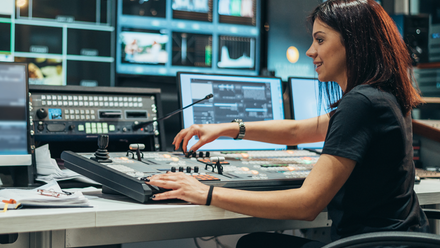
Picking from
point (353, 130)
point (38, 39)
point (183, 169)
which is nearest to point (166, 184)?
point (183, 169)

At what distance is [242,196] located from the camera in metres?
0.88

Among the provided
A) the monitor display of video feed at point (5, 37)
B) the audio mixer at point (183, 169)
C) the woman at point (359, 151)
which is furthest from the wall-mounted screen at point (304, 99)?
the monitor display of video feed at point (5, 37)

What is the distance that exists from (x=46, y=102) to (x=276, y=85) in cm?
98

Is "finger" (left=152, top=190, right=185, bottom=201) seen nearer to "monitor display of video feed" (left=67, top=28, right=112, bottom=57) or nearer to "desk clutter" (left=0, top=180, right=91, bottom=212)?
"desk clutter" (left=0, top=180, right=91, bottom=212)

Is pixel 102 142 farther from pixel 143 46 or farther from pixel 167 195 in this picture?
pixel 143 46

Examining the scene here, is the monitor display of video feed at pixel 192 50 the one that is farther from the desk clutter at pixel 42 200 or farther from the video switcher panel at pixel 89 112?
the desk clutter at pixel 42 200

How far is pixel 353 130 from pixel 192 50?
199cm

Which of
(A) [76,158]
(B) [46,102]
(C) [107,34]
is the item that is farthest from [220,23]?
(A) [76,158]

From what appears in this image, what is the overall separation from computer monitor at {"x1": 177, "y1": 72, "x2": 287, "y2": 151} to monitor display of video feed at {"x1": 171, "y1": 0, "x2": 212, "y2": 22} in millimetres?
1131

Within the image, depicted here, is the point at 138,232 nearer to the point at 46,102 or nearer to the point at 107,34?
the point at 46,102

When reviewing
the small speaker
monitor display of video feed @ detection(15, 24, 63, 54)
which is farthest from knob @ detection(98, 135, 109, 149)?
the small speaker

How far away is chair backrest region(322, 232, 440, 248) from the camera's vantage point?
0.68 metres

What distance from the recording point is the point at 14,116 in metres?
1.31

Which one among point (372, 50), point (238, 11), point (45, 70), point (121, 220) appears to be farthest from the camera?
point (238, 11)
